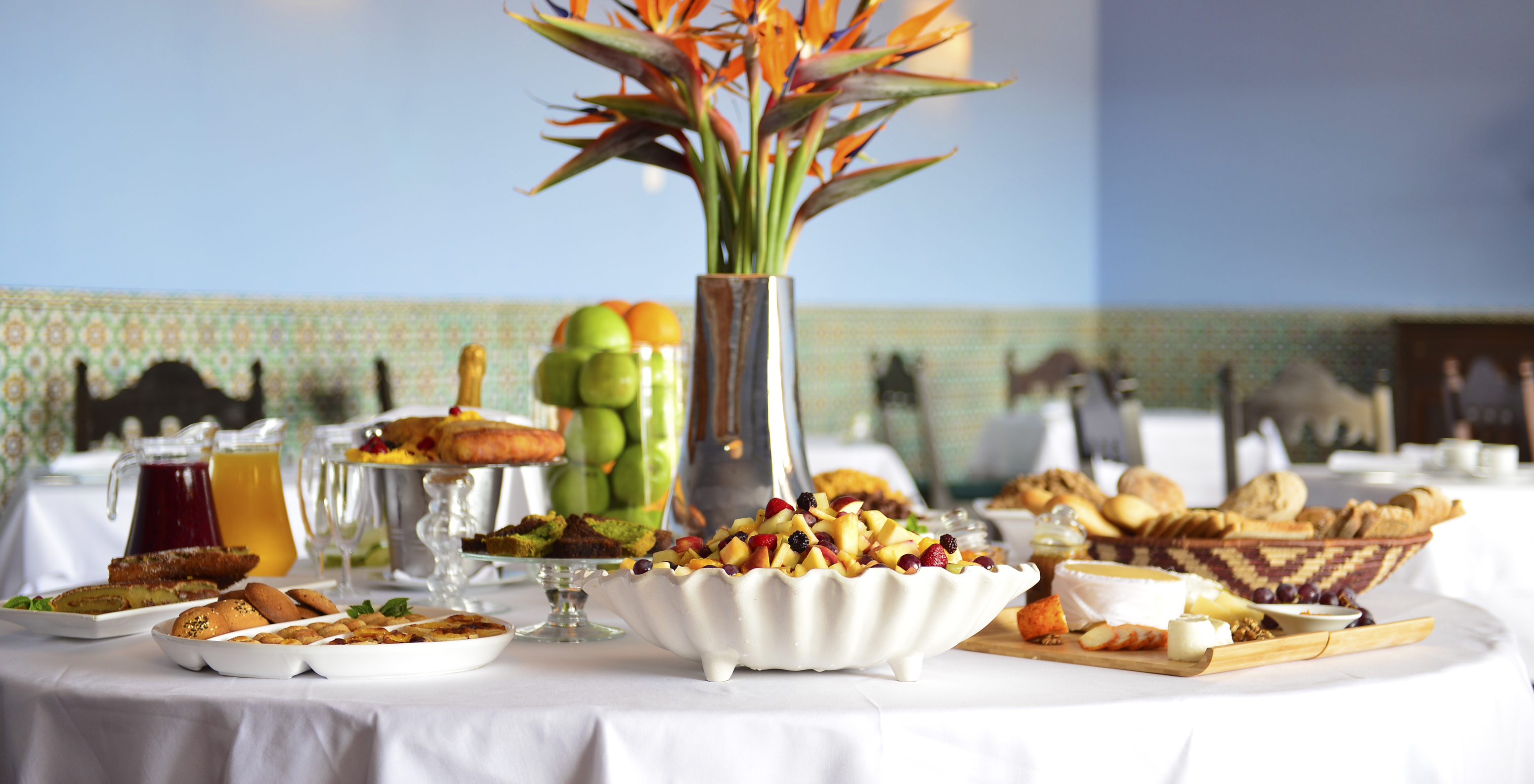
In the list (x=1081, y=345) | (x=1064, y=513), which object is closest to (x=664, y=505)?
(x=1064, y=513)

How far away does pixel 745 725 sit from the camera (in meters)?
1.03

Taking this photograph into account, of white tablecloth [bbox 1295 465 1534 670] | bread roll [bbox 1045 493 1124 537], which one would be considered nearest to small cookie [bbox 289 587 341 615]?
bread roll [bbox 1045 493 1124 537]

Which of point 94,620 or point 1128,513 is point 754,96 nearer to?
point 1128,513

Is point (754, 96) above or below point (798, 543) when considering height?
above

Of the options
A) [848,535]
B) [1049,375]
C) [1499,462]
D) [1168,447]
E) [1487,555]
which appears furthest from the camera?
[1049,375]

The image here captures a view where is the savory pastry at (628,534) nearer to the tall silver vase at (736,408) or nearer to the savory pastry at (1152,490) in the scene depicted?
the tall silver vase at (736,408)

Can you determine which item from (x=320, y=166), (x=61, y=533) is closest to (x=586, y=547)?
(x=61, y=533)

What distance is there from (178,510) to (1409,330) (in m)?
7.46

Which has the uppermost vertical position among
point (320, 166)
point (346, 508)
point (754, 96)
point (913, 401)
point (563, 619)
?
point (320, 166)

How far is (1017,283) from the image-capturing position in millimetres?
8562

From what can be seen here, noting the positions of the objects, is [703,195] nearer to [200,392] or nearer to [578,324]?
[578,324]

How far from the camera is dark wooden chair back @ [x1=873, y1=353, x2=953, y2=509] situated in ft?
19.2

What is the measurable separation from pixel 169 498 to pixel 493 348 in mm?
4026

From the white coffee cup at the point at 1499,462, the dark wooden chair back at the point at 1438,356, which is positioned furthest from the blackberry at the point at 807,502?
the dark wooden chair back at the point at 1438,356
